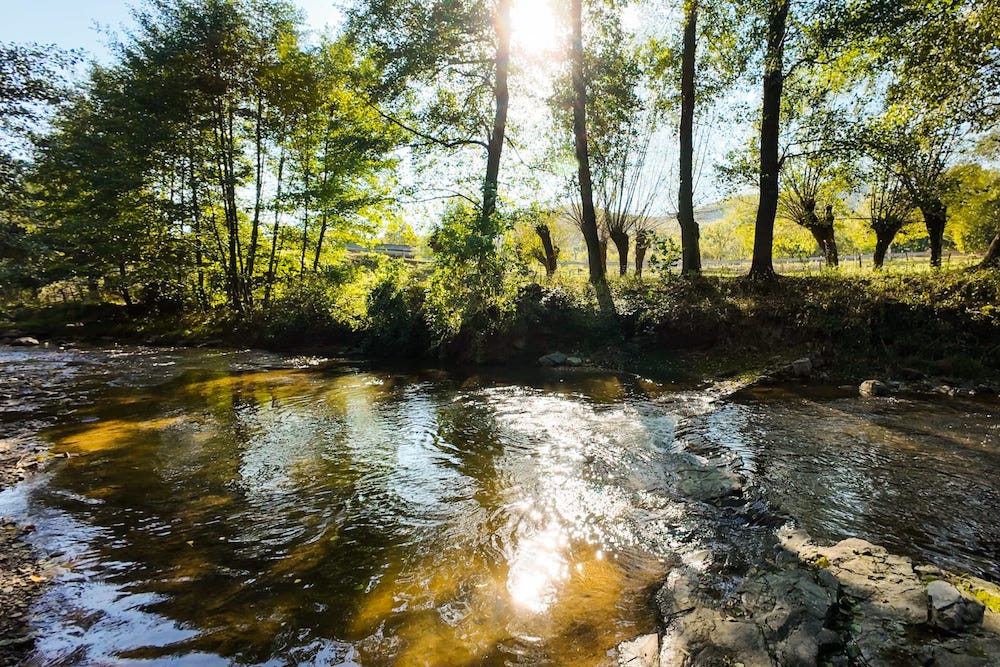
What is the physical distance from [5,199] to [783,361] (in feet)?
82.7

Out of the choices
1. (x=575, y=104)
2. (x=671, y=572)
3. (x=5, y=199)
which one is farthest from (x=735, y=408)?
(x=5, y=199)

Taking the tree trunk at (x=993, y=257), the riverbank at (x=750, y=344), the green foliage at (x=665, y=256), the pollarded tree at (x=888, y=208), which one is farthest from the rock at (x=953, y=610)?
the pollarded tree at (x=888, y=208)

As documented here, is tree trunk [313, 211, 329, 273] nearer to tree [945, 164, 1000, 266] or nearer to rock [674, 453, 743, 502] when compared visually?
rock [674, 453, 743, 502]

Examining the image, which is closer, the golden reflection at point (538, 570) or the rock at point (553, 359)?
the golden reflection at point (538, 570)

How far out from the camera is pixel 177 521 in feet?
17.6

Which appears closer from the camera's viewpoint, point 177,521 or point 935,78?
point 177,521

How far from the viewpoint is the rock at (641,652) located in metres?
3.12

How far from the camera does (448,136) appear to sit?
64.5 feet

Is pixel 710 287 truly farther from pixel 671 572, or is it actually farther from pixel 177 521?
pixel 177 521

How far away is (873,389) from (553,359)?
7825mm

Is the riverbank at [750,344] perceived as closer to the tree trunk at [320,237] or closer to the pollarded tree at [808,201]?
the tree trunk at [320,237]

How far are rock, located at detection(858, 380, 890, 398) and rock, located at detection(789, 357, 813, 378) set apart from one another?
125 cm

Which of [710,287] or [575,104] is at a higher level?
[575,104]

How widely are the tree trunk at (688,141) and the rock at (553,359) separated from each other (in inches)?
231
